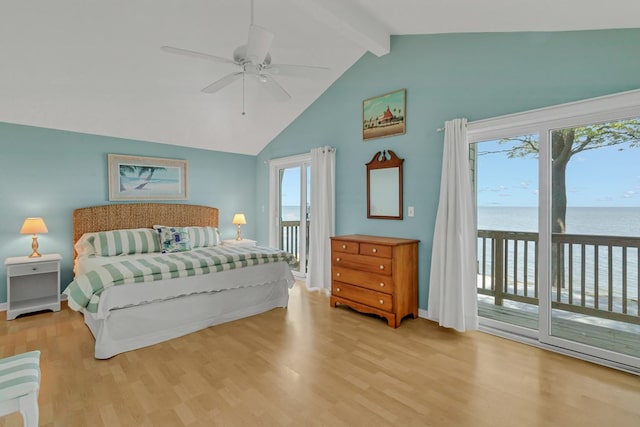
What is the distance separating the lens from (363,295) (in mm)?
3516

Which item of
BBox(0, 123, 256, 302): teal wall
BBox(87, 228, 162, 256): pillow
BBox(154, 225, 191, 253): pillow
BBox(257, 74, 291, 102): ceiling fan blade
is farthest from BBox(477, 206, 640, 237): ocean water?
BBox(0, 123, 256, 302): teal wall

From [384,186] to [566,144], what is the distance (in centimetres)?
179

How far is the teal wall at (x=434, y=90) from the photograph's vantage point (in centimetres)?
246

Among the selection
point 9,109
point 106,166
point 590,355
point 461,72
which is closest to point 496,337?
point 590,355

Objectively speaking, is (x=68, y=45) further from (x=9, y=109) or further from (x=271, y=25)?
(x=271, y=25)

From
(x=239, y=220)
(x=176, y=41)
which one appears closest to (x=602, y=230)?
(x=176, y=41)

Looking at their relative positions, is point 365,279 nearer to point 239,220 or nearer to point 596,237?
point 596,237

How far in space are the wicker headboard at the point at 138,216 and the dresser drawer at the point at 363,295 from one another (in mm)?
2683

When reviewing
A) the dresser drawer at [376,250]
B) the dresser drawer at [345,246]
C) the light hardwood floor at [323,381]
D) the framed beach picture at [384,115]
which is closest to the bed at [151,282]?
the light hardwood floor at [323,381]

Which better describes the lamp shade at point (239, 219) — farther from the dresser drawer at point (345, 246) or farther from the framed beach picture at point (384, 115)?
the framed beach picture at point (384, 115)

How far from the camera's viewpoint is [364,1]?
114 inches

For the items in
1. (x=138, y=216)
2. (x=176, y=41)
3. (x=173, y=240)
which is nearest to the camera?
(x=176, y=41)

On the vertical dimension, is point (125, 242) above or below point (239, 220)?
below

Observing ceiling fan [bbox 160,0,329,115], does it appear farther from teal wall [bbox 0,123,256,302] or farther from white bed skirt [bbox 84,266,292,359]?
teal wall [bbox 0,123,256,302]
